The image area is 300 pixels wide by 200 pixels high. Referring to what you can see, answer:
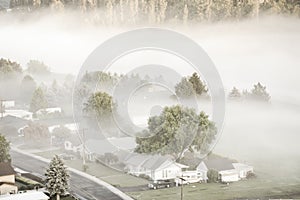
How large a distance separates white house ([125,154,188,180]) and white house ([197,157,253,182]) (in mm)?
473

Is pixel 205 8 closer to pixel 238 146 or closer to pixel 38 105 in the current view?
pixel 38 105

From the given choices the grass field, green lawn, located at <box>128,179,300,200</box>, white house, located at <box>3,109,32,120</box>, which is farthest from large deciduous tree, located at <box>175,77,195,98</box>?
green lawn, located at <box>128,179,300,200</box>

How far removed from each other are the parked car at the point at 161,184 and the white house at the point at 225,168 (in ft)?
2.53

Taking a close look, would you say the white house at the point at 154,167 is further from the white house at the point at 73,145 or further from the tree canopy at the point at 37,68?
the tree canopy at the point at 37,68

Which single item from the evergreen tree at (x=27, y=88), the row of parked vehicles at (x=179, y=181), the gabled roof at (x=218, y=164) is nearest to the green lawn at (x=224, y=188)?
the row of parked vehicles at (x=179, y=181)

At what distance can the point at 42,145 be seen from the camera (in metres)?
15.3

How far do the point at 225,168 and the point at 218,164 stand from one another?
270mm

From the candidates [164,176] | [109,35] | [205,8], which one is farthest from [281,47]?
[164,176]

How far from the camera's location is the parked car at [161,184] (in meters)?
10.8

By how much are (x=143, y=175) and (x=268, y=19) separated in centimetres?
1681

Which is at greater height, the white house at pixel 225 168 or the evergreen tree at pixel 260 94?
the evergreen tree at pixel 260 94

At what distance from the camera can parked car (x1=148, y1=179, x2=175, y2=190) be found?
35.5 feet

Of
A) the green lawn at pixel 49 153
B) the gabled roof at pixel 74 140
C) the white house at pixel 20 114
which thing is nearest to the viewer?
the green lawn at pixel 49 153

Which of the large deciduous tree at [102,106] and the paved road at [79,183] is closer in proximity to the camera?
the paved road at [79,183]
